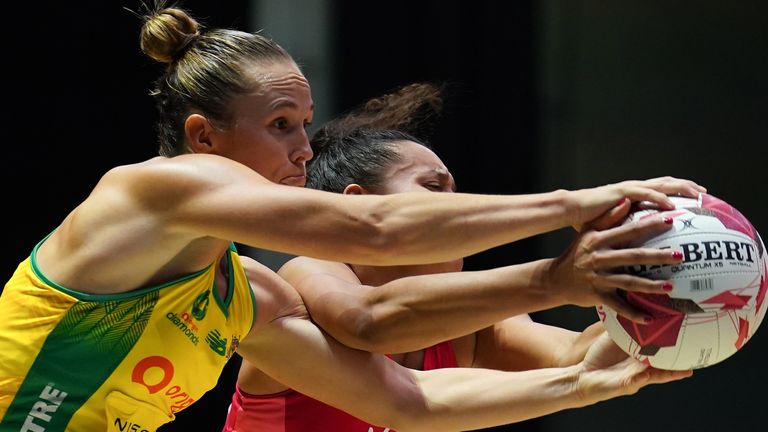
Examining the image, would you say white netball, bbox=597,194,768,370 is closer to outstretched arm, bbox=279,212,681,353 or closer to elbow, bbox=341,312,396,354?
outstretched arm, bbox=279,212,681,353

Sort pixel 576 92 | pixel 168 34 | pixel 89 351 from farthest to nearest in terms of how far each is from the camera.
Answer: pixel 576 92 → pixel 168 34 → pixel 89 351

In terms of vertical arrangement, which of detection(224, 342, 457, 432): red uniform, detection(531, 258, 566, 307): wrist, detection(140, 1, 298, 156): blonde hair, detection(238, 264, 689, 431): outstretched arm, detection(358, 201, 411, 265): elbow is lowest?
detection(224, 342, 457, 432): red uniform

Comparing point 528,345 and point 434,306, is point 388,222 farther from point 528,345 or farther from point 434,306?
point 528,345

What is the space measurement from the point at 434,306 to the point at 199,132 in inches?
22.2

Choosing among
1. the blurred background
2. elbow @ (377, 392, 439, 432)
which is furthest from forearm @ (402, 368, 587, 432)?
the blurred background

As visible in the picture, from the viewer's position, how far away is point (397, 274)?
9.15ft

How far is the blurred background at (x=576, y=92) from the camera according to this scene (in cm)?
411

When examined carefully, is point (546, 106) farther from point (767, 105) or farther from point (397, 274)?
point (397, 274)

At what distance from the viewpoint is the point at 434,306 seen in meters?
2.16

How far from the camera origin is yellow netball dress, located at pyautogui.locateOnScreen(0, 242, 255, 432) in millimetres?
1964

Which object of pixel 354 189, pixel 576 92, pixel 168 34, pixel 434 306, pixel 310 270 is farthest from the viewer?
pixel 576 92

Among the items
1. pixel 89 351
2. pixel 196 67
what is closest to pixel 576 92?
pixel 196 67

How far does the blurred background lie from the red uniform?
1455 millimetres

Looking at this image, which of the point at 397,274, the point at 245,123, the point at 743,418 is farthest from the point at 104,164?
the point at 743,418
